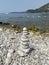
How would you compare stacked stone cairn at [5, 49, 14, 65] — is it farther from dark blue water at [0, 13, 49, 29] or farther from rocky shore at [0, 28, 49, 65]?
dark blue water at [0, 13, 49, 29]

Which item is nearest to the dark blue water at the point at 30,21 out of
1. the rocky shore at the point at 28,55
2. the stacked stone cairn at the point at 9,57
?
the rocky shore at the point at 28,55

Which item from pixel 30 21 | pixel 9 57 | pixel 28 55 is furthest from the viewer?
pixel 30 21

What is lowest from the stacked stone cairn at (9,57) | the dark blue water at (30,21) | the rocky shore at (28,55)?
the dark blue water at (30,21)

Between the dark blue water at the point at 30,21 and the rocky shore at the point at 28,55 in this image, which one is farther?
the dark blue water at the point at 30,21

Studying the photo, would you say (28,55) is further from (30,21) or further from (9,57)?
(30,21)

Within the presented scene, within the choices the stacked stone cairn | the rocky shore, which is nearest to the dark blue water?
the rocky shore

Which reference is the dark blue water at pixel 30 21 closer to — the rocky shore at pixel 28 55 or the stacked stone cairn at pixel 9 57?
the rocky shore at pixel 28 55

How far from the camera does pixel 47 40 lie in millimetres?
18891

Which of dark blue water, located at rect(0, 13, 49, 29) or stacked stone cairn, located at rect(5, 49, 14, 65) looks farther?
dark blue water, located at rect(0, 13, 49, 29)

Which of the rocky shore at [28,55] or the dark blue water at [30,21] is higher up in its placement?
the rocky shore at [28,55]

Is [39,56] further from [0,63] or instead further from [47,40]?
[47,40]

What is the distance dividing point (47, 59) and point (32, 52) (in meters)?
1.29

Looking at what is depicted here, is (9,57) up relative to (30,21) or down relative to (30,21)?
up

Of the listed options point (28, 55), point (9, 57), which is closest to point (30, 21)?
point (28, 55)
